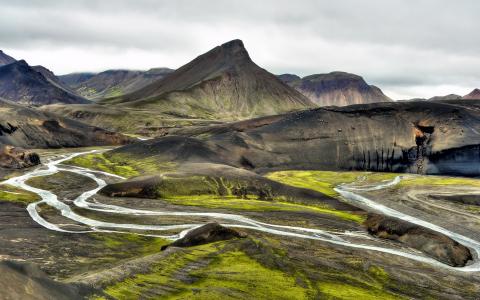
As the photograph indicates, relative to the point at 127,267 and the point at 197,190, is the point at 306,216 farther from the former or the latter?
the point at 127,267

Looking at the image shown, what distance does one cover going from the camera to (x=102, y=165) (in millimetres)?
166500

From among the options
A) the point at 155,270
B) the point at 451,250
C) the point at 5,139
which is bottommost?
the point at 451,250

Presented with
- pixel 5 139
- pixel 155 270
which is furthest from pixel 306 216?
pixel 5 139

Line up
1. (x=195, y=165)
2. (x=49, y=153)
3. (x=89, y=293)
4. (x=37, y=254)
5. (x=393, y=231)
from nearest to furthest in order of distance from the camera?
1. (x=89, y=293)
2. (x=37, y=254)
3. (x=393, y=231)
4. (x=195, y=165)
5. (x=49, y=153)

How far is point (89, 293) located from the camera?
39.1m

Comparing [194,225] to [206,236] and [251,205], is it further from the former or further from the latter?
[251,205]

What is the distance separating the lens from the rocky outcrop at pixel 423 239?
81.2m

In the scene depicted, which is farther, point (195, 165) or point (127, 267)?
point (195, 165)

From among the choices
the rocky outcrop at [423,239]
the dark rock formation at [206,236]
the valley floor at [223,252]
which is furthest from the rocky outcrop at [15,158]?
the rocky outcrop at [423,239]

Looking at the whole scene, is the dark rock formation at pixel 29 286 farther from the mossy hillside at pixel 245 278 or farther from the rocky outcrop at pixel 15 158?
the rocky outcrop at pixel 15 158

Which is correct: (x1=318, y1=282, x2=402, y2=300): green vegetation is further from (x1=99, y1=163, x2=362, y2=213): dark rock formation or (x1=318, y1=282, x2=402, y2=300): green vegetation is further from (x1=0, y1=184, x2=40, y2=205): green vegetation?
(x1=0, y1=184, x2=40, y2=205): green vegetation

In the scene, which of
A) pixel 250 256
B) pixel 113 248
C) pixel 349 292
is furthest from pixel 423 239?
pixel 113 248

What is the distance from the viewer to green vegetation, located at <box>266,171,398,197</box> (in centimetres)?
15850

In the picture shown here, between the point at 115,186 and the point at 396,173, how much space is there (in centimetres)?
12391
